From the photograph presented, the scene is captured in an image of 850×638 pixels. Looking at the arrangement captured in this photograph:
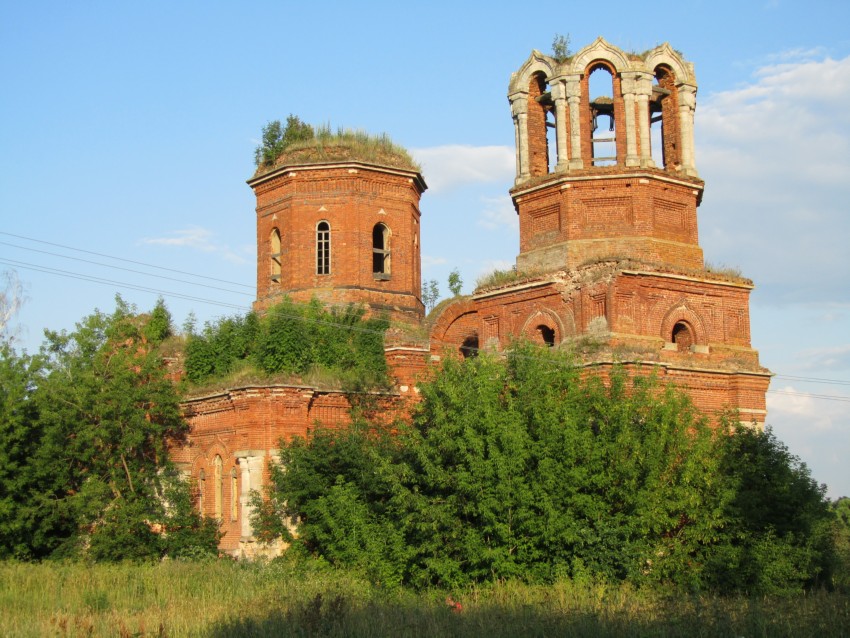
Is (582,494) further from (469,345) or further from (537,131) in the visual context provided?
(537,131)

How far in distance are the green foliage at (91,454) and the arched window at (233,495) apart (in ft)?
2.66

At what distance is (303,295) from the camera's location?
79.2 feet

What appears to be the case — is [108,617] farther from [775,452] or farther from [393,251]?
[393,251]

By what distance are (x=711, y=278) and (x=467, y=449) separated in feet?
21.8

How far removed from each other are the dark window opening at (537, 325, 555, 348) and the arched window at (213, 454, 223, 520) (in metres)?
6.81

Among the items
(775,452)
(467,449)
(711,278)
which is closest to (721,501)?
(775,452)

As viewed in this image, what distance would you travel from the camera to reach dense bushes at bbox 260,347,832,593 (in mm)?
15922

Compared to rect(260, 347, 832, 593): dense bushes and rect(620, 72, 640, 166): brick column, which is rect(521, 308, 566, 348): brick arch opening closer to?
rect(260, 347, 832, 593): dense bushes

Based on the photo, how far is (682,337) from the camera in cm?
2038

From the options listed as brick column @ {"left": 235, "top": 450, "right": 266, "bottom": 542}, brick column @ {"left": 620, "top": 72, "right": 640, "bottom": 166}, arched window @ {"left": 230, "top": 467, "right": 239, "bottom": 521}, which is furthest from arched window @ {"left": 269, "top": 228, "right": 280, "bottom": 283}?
brick column @ {"left": 620, "top": 72, "right": 640, "bottom": 166}

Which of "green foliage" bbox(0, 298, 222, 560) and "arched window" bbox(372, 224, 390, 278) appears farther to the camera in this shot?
A: "arched window" bbox(372, 224, 390, 278)

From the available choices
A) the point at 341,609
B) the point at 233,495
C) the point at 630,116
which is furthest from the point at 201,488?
the point at 630,116

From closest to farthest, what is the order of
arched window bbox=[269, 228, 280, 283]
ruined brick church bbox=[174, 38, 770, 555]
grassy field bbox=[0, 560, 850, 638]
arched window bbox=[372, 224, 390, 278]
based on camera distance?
1. grassy field bbox=[0, 560, 850, 638]
2. ruined brick church bbox=[174, 38, 770, 555]
3. arched window bbox=[372, 224, 390, 278]
4. arched window bbox=[269, 228, 280, 283]

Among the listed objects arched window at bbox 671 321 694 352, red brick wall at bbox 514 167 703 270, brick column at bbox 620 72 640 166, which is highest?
brick column at bbox 620 72 640 166
